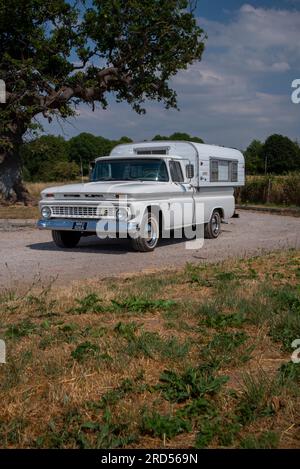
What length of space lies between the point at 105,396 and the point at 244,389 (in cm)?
88

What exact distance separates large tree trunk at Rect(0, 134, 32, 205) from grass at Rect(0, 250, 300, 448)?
63.1 ft

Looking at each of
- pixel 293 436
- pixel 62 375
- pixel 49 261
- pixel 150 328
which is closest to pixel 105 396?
Answer: pixel 62 375

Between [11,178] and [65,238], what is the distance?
14.0 m

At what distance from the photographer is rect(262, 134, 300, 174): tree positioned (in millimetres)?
71938

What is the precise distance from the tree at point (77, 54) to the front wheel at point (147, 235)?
12.1m

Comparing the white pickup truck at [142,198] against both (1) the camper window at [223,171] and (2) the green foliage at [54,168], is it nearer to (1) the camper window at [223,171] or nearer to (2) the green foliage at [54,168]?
(1) the camper window at [223,171]

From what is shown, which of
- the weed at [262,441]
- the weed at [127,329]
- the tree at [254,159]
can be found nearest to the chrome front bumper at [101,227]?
the weed at [127,329]

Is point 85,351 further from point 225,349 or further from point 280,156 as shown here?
point 280,156

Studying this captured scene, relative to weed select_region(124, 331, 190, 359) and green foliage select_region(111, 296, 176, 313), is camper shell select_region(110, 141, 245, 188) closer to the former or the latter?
green foliage select_region(111, 296, 176, 313)

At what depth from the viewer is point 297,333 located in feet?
15.0

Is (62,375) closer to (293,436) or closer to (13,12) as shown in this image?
(293,436)

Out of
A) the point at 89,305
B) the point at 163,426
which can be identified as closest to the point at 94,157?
the point at 89,305

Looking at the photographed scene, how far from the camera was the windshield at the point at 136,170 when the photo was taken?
11.9 metres
